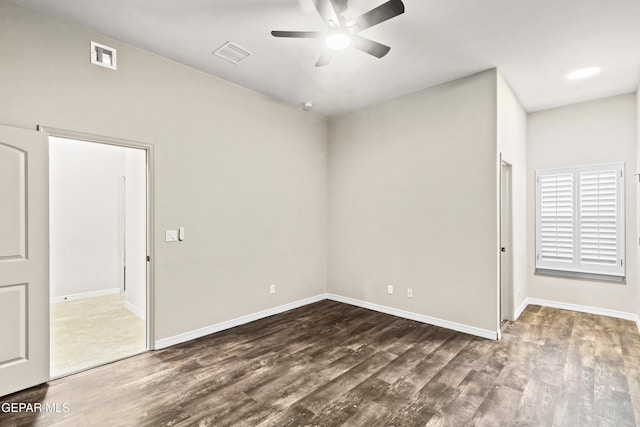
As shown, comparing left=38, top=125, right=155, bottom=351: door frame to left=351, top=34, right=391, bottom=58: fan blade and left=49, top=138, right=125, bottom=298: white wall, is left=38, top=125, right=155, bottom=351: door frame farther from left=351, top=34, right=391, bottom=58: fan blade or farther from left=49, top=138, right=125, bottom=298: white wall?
left=49, top=138, right=125, bottom=298: white wall

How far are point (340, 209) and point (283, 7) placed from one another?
319cm

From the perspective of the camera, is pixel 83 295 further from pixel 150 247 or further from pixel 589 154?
pixel 589 154

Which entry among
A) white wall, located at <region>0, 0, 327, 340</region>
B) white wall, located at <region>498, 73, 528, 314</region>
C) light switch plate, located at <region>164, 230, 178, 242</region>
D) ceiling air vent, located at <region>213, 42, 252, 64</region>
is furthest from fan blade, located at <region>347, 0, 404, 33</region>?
light switch plate, located at <region>164, 230, 178, 242</region>

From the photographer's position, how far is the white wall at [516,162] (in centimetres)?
378

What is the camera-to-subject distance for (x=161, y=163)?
3324 mm

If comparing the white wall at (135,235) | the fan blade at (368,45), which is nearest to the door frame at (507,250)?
the fan blade at (368,45)

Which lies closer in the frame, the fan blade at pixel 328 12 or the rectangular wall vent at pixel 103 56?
the fan blade at pixel 328 12

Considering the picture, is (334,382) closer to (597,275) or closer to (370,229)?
(370,229)

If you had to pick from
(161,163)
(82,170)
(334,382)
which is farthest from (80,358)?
(82,170)

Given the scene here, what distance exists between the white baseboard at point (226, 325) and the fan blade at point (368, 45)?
3383mm

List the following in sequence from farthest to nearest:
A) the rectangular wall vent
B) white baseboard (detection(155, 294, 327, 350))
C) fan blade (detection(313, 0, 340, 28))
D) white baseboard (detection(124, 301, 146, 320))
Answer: white baseboard (detection(124, 301, 146, 320))
white baseboard (detection(155, 294, 327, 350))
the rectangular wall vent
fan blade (detection(313, 0, 340, 28))

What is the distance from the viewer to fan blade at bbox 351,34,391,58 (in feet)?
8.02

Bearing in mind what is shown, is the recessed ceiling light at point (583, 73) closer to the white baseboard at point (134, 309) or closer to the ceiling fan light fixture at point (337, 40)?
the ceiling fan light fixture at point (337, 40)

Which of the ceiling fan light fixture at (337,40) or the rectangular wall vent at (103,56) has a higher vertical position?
the rectangular wall vent at (103,56)
